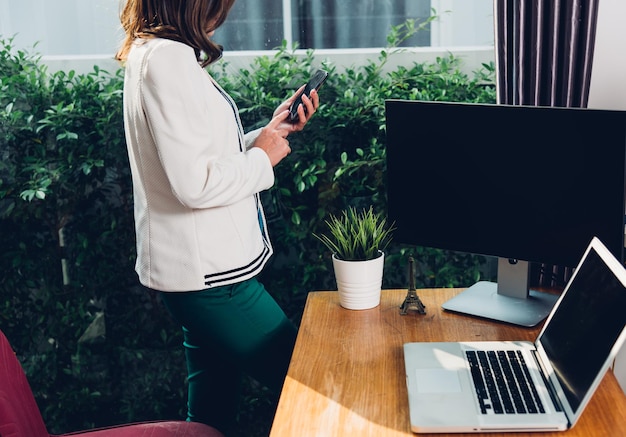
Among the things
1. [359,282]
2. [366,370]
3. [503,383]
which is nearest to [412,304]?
[359,282]

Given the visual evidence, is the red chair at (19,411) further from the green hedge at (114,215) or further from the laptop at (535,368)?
the green hedge at (114,215)

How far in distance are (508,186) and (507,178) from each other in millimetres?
19

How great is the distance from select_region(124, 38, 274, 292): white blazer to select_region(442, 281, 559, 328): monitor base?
1.64 feet

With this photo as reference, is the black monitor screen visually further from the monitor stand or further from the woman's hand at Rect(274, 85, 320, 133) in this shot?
the woman's hand at Rect(274, 85, 320, 133)

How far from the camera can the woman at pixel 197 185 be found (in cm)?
164

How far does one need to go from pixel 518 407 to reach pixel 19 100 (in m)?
1.96

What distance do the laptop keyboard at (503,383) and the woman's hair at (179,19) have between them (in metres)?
0.89

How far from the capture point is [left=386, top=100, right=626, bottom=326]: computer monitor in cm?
165

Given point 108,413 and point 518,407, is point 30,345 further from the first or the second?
point 518,407

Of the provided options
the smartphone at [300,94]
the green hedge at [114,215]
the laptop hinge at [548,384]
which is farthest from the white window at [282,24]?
the laptop hinge at [548,384]

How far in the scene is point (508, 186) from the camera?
177cm

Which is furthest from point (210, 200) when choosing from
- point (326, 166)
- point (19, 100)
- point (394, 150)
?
point (19, 100)

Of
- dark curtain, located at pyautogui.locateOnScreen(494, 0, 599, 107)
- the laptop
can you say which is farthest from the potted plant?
dark curtain, located at pyautogui.locateOnScreen(494, 0, 599, 107)

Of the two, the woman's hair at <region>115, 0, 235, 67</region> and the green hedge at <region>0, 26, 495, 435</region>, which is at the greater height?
the woman's hair at <region>115, 0, 235, 67</region>
